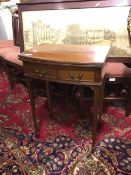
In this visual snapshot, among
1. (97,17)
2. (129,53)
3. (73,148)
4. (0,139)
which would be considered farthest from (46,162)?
(97,17)

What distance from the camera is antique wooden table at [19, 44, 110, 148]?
1.38 m

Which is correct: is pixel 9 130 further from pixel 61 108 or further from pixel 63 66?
pixel 63 66

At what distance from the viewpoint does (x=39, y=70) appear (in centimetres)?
154

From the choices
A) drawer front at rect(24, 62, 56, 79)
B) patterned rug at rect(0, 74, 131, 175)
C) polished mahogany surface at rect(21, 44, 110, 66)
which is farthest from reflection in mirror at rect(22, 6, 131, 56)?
drawer front at rect(24, 62, 56, 79)

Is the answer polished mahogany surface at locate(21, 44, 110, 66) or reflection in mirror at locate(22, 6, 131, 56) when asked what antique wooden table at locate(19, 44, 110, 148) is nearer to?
polished mahogany surface at locate(21, 44, 110, 66)

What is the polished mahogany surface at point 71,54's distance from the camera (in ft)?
4.62

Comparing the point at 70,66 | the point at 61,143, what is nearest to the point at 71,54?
the point at 70,66

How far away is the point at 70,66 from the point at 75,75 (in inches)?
3.1

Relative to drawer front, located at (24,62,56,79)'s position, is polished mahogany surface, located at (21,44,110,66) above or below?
above

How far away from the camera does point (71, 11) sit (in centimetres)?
227

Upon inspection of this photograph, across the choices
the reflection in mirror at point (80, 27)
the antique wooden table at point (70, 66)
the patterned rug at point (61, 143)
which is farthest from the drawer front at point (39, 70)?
the reflection in mirror at point (80, 27)

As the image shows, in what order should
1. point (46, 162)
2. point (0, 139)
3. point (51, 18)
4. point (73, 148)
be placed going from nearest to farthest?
point (46, 162), point (73, 148), point (0, 139), point (51, 18)

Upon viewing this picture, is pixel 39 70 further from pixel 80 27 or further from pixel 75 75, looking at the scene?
pixel 80 27

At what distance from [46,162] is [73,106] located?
902 mm
